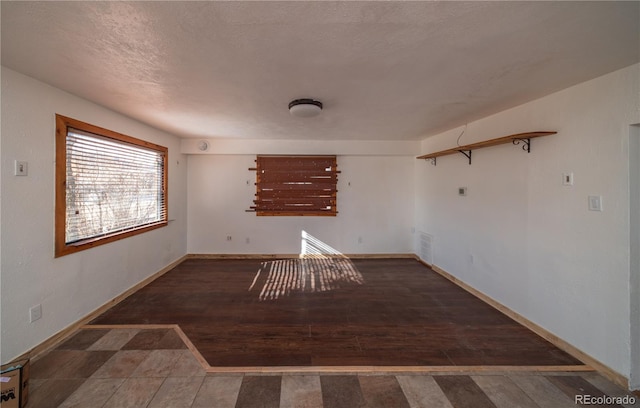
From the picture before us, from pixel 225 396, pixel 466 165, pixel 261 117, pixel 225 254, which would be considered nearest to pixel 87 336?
pixel 225 396

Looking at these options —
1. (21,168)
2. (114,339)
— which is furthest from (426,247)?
(21,168)

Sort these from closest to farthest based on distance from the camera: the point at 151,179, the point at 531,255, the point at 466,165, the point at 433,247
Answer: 1. the point at 531,255
2. the point at 466,165
3. the point at 151,179
4. the point at 433,247

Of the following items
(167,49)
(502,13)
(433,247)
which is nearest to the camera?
(502,13)

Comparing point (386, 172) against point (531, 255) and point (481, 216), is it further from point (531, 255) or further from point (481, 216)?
point (531, 255)

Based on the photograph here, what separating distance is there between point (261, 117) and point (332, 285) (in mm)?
2556

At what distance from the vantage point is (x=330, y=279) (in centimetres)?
377

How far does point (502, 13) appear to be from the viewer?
1244 mm

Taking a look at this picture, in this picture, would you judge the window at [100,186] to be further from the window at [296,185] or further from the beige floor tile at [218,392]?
the beige floor tile at [218,392]

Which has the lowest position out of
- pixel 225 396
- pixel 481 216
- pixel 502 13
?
pixel 225 396

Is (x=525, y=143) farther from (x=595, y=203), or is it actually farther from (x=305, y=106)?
(x=305, y=106)

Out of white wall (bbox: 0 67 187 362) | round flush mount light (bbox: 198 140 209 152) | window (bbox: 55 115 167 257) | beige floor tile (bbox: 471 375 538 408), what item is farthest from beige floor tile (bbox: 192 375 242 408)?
round flush mount light (bbox: 198 140 209 152)

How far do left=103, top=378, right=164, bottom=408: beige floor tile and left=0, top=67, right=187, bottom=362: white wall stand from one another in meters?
1.05

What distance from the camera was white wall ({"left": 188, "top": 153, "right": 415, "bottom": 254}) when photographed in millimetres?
4840

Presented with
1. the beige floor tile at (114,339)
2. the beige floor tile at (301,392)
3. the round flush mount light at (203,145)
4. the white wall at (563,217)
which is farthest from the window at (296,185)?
the beige floor tile at (301,392)
